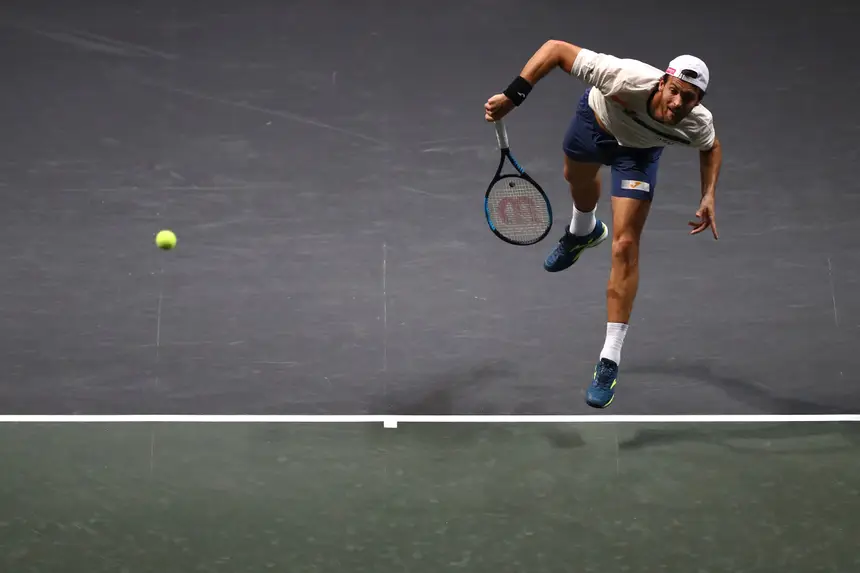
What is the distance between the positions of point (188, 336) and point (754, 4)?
138 inches

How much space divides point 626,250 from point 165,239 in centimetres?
237

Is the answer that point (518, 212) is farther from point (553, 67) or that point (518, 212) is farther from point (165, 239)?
point (165, 239)

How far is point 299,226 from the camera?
5492 millimetres

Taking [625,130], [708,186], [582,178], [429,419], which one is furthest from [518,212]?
[429,419]

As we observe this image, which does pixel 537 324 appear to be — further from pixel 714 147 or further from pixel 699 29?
pixel 699 29

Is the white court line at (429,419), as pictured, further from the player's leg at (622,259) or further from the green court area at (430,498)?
the player's leg at (622,259)

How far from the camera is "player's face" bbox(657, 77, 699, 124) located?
12.1 ft

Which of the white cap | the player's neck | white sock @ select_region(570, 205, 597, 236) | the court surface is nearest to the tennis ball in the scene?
the court surface

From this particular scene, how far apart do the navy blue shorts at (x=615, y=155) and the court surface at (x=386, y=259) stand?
1028mm

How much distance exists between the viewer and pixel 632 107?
153 inches

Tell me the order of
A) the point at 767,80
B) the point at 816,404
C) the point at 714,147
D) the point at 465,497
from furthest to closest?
1. the point at 767,80
2. the point at 816,404
3. the point at 714,147
4. the point at 465,497

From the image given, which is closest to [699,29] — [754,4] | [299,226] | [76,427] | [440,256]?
[754,4]

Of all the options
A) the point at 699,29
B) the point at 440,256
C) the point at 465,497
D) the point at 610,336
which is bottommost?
the point at 465,497

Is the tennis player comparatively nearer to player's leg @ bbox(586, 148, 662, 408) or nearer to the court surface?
player's leg @ bbox(586, 148, 662, 408)
